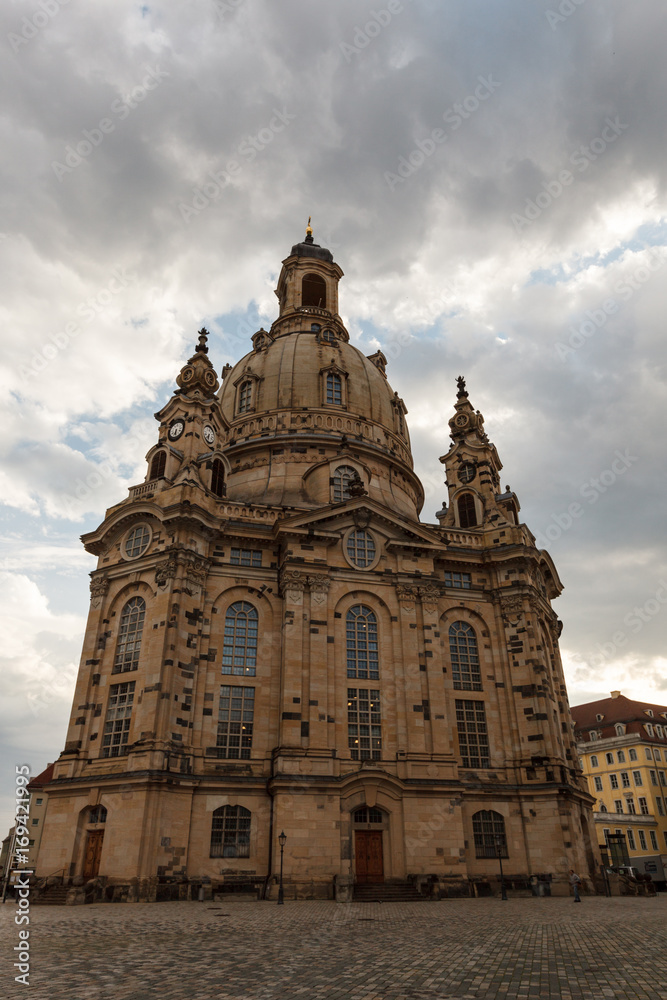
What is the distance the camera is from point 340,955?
50.0 ft

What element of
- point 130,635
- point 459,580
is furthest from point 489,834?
point 130,635

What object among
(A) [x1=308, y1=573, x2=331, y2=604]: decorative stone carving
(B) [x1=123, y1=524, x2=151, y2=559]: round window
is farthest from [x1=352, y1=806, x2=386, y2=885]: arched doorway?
(B) [x1=123, y1=524, x2=151, y2=559]: round window

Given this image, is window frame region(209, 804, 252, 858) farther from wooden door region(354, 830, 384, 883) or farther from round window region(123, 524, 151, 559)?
round window region(123, 524, 151, 559)

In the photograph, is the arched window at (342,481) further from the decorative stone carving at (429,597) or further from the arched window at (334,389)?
the decorative stone carving at (429,597)

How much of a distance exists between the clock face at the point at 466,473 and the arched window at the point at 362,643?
16.9 meters

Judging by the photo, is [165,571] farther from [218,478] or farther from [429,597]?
[429,597]

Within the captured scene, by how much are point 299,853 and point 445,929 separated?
14.5 m

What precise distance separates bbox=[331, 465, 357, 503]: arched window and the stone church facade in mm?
291

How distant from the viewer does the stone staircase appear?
3206cm

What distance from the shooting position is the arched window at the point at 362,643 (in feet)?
128

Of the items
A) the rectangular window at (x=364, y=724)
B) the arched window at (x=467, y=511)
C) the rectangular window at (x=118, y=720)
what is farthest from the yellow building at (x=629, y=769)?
the rectangular window at (x=118, y=720)

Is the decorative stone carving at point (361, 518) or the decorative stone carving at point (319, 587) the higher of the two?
the decorative stone carving at point (361, 518)

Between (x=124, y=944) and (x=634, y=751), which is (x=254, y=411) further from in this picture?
(x=634, y=751)

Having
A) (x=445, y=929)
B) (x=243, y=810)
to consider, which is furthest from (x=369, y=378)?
(x=445, y=929)
